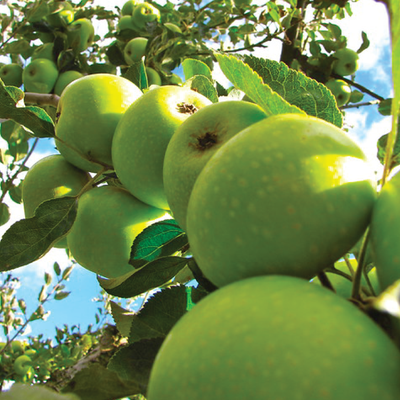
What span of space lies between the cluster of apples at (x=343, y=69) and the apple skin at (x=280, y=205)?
265cm

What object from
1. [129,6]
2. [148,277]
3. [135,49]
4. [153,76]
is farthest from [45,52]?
[148,277]

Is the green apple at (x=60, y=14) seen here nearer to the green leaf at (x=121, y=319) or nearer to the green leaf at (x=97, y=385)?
the green leaf at (x=121, y=319)

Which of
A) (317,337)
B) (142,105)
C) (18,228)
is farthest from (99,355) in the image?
(317,337)

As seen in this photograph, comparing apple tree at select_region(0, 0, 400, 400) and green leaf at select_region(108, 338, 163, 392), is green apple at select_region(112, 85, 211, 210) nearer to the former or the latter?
apple tree at select_region(0, 0, 400, 400)

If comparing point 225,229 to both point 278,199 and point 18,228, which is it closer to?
point 278,199

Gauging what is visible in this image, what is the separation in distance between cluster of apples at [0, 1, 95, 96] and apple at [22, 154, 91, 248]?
1.28 meters

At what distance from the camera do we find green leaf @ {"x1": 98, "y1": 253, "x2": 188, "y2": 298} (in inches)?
33.9

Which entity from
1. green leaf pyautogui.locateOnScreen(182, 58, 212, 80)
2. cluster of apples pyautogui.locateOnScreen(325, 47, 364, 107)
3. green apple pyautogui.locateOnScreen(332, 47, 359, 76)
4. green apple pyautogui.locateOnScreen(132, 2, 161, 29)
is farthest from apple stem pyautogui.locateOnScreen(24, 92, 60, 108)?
green apple pyautogui.locateOnScreen(332, 47, 359, 76)

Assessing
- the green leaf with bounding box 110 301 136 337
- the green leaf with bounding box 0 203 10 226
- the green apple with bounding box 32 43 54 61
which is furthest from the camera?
the green apple with bounding box 32 43 54 61

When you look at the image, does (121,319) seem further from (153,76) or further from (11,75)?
(11,75)

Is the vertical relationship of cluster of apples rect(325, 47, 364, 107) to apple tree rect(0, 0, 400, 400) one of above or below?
below

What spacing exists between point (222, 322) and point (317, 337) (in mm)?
83

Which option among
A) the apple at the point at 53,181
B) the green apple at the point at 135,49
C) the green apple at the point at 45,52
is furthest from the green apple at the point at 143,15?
the apple at the point at 53,181

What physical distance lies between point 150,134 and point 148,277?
11.6 inches
